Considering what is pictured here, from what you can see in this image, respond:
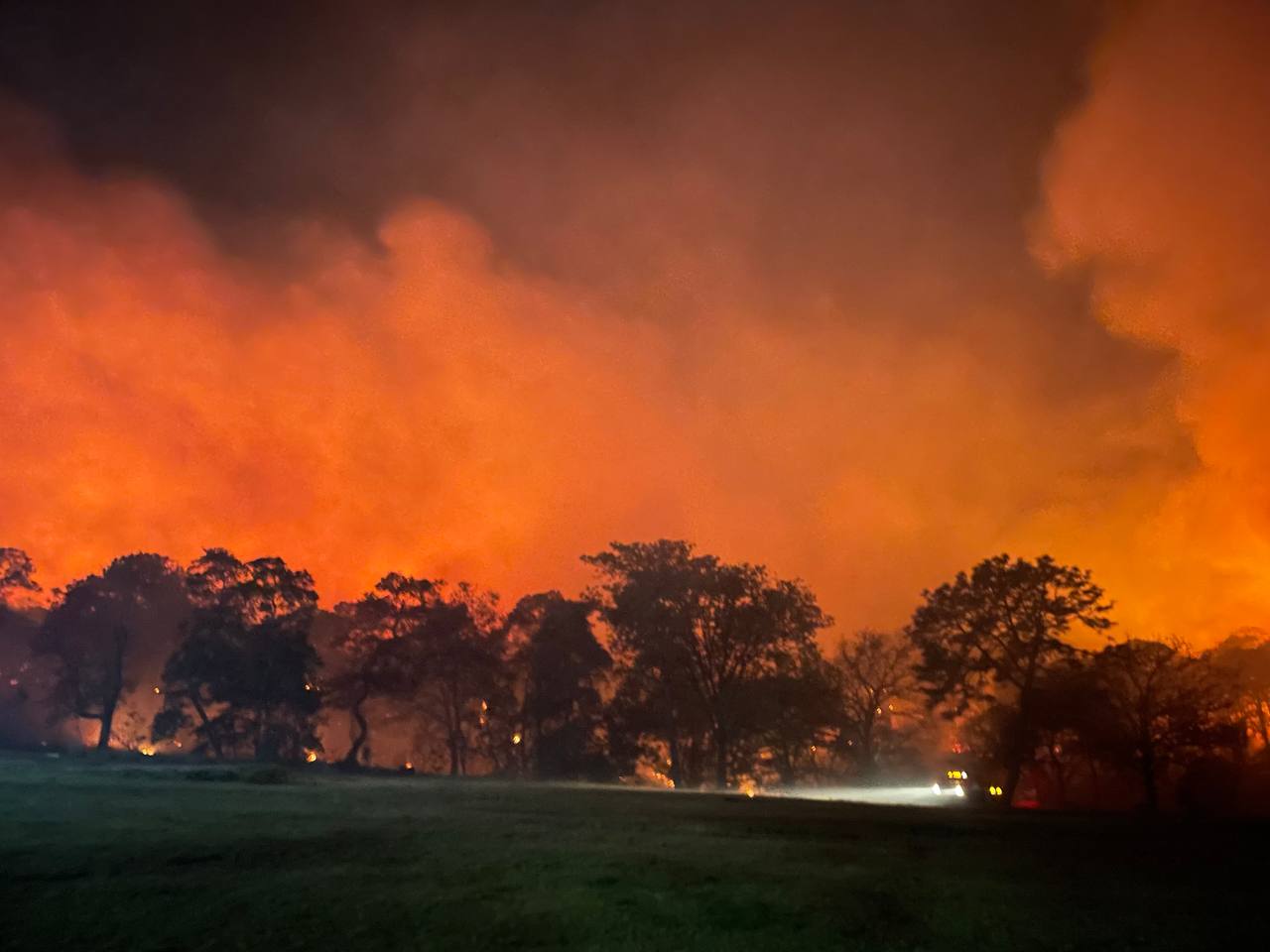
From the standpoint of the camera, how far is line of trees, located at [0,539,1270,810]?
1861 inches

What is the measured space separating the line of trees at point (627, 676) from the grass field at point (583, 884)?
25840mm

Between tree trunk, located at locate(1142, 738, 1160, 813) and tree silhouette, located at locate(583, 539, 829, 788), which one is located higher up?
tree silhouette, located at locate(583, 539, 829, 788)

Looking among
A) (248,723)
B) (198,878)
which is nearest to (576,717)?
(248,723)

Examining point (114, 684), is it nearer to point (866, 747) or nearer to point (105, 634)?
point (105, 634)

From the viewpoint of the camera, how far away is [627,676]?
6475cm

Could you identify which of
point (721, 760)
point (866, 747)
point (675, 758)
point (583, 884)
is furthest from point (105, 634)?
point (583, 884)

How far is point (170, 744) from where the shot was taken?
3113 inches

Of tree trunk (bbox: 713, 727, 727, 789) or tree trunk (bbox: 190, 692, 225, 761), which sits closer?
tree trunk (bbox: 713, 727, 727, 789)

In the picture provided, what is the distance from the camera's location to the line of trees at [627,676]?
155ft

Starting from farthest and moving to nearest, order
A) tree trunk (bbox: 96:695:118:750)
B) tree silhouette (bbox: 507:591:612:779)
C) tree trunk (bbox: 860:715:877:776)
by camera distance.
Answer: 1. tree trunk (bbox: 860:715:877:776)
2. tree silhouette (bbox: 507:591:612:779)
3. tree trunk (bbox: 96:695:118:750)

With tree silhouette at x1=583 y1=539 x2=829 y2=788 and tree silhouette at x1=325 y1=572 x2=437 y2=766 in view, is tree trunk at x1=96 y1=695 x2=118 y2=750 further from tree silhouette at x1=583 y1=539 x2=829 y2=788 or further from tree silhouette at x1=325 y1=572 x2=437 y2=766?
tree silhouette at x1=583 y1=539 x2=829 y2=788

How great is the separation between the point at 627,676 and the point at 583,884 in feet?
177

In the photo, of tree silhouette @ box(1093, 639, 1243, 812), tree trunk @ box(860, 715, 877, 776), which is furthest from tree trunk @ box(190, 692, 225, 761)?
tree silhouette @ box(1093, 639, 1243, 812)

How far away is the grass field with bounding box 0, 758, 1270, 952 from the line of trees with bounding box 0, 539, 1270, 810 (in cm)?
2584
